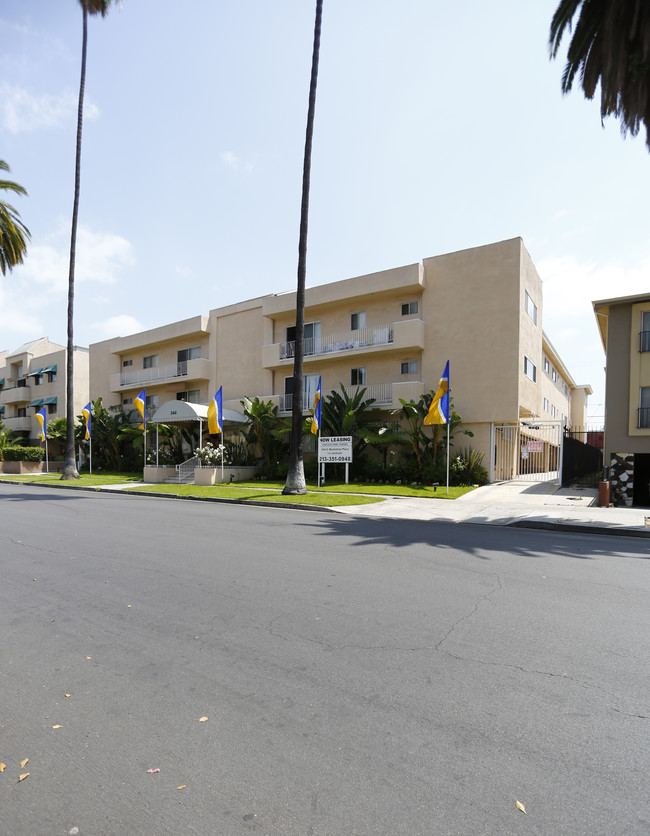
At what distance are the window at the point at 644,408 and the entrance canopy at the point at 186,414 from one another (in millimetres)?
18856

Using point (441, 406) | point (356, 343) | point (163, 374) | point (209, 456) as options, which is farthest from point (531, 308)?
point (163, 374)

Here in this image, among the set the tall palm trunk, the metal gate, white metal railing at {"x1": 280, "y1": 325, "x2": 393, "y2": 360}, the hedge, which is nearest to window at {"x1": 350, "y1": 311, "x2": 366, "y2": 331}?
white metal railing at {"x1": 280, "y1": 325, "x2": 393, "y2": 360}

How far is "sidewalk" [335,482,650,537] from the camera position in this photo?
11.8 metres

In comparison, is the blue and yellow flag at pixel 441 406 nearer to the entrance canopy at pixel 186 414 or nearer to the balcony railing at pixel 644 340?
the balcony railing at pixel 644 340

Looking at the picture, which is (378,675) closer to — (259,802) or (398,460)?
(259,802)

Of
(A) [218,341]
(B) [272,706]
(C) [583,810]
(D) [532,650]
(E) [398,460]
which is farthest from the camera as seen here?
(A) [218,341]

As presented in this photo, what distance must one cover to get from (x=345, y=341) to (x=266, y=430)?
6.31 meters

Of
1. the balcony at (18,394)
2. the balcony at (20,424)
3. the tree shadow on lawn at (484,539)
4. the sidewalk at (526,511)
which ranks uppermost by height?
the balcony at (18,394)

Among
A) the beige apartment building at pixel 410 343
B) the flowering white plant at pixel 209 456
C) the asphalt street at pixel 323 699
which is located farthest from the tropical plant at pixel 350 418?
the asphalt street at pixel 323 699

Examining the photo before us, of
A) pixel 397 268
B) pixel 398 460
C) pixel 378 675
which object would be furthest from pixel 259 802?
pixel 397 268

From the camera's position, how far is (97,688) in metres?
3.57

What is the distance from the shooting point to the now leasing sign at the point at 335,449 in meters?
20.7

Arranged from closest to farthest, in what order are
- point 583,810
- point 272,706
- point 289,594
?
point 583,810 → point 272,706 → point 289,594

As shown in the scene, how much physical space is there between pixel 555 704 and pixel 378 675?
118cm
